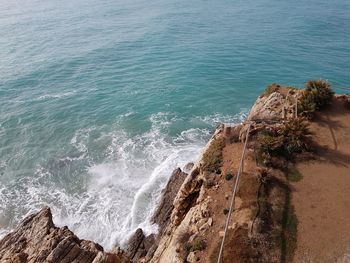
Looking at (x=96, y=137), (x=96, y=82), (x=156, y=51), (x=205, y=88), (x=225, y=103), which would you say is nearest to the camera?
(x=96, y=137)

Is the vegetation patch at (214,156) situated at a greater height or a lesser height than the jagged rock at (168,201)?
greater

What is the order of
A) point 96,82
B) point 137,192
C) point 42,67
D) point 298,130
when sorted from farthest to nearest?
point 42,67 → point 96,82 → point 137,192 → point 298,130

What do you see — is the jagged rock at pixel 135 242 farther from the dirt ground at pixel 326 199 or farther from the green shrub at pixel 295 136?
the green shrub at pixel 295 136

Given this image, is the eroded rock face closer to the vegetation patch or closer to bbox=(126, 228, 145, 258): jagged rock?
bbox=(126, 228, 145, 258): jagged rock

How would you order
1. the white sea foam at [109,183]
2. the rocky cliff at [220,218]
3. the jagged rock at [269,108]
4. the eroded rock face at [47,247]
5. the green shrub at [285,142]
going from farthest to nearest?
the white sea foam at [109,183]
the jagged rock at [269,108]
the green shrub at [285,142]
the eroded rock face at [47,247]
the rocky cliff at [220,218]

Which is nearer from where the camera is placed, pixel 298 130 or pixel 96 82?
pixel 298 130

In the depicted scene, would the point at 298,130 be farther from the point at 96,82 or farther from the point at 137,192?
the point at 96,82

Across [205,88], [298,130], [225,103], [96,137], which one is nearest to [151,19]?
[205,88]

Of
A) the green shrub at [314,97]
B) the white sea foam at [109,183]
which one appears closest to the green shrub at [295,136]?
the green shrub at [314,97]
